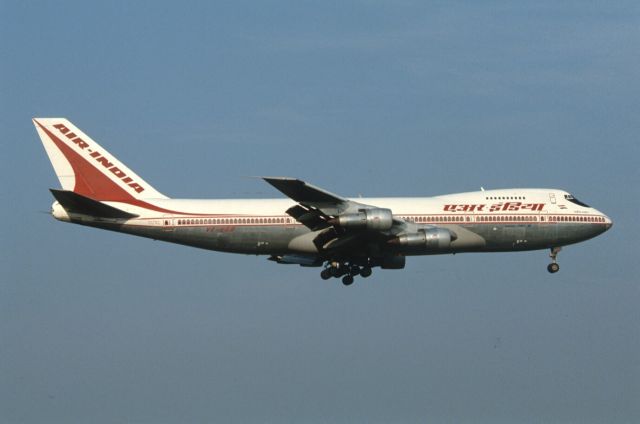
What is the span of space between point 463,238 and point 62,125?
80.0 feet

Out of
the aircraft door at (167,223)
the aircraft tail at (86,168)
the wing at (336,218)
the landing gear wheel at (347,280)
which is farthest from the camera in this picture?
the landing gear wheel at (347,280)

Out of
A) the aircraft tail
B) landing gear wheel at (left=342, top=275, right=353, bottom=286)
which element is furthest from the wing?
the aircraft tail

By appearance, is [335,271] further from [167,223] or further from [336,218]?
[167,223]

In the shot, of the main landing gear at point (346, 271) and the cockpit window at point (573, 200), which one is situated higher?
the cockpit window at point (573, 200)

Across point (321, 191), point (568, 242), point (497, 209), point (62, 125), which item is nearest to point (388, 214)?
point (321, 191)

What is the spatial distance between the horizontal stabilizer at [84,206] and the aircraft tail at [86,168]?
7.68 feet

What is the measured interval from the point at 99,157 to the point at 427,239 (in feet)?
64.6

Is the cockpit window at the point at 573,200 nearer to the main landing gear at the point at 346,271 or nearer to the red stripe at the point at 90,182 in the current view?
the main landing gear at the point at 346,271

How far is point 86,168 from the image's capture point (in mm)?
64875

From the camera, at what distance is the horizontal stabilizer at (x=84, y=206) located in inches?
2317

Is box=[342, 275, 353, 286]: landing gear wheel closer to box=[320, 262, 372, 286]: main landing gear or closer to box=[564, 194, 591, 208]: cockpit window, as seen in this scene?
box=[320, 262, 372, 286]: main landing gear

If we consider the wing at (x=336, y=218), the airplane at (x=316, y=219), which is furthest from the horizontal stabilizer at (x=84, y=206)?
the wing at (x=336, y=218)

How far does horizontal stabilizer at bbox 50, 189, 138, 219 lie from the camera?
58.8m

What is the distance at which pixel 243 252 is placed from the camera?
209 feet
